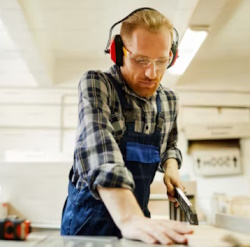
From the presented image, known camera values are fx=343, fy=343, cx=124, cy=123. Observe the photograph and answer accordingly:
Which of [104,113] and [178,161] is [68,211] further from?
[178,161]

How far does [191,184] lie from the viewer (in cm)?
232

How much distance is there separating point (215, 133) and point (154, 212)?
3.41ft

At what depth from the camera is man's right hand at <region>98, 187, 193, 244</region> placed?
48 centimetres

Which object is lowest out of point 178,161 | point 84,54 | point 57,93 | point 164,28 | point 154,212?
point 154,212

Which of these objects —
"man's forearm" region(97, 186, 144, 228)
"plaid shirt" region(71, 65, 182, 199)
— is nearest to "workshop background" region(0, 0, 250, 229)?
"plaid shirt" region(71, 65, 182, 199)

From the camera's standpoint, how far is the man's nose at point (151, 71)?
2.40ft

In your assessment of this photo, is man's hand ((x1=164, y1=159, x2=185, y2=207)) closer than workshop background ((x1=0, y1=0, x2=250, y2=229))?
Yes

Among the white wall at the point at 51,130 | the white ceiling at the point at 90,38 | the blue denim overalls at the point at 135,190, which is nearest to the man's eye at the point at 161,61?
the blue denim overalls at the point at 135,190

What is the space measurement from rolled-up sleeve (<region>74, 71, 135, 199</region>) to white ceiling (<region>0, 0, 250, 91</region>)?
0.99 metres

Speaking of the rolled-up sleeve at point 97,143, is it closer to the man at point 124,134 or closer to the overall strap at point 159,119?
the man at point 124,134

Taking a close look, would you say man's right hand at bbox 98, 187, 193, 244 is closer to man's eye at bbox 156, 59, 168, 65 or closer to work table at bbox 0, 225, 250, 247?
work table at bbox 0, 225, 250, 247

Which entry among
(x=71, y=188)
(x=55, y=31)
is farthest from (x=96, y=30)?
(x=71, y=188)

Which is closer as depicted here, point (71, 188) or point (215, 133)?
point (71, 188)

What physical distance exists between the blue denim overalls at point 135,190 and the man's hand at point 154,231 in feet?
0.44
